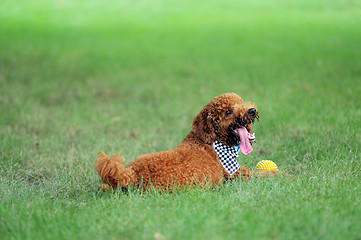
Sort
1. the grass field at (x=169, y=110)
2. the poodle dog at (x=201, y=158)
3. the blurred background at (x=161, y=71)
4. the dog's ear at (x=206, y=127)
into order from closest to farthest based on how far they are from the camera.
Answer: the grass field at (x=169, y=110), the poodle dog at (x=201, y=158), the dog's ear at (x=206, y=127), the blurred background at (x=161, y=71)

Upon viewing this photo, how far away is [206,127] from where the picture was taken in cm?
442

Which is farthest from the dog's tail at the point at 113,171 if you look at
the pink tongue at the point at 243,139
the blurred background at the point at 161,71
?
the blurred background at the point at 161,71

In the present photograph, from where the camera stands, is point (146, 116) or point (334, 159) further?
point (146, 116)

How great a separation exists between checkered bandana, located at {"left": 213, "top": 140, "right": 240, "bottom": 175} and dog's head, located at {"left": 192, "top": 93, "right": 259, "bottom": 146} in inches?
1.8

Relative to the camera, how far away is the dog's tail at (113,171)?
12.7 feet

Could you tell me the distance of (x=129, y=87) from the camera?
9383 millimetres

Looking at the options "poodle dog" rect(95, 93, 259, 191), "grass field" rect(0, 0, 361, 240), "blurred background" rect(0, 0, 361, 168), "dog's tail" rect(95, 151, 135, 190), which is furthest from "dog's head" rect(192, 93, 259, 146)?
"blurred background" rect(0, 0, 361, 168)

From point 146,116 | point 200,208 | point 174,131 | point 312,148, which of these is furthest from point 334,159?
point 146,116

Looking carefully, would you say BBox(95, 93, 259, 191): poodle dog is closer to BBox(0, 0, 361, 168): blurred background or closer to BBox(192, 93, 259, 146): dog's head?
BBox(192, 93, 259, 146): dog's head

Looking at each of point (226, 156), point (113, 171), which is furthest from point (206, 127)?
point (113, 171)

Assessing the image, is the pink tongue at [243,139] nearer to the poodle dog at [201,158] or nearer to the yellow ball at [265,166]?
the poodle dog at [201,158]

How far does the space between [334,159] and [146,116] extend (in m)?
3.65

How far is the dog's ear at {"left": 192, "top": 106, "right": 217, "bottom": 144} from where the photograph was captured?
4383 mm

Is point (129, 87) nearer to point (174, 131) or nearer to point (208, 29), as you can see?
point (174, 131)
